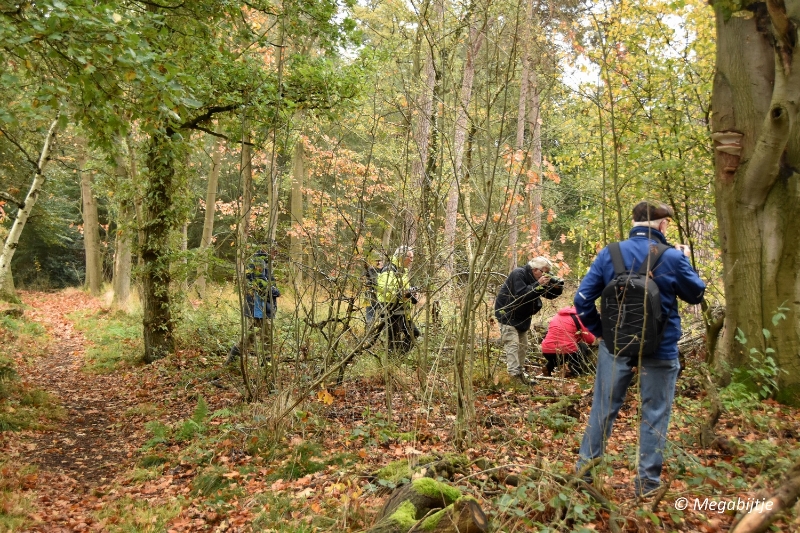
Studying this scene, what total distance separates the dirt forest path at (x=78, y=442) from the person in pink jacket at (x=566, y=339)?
5397mm

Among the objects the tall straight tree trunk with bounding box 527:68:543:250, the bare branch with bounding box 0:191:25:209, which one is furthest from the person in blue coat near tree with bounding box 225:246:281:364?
the bare branch with bounding box 0:191:25:209

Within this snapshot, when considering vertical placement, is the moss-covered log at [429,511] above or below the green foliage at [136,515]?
above

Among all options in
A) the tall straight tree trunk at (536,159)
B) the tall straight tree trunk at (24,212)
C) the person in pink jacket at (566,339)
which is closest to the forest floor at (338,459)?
the person in pink jacket at (566,339)

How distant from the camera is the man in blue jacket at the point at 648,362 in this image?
3814mm

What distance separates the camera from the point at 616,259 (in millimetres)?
3998

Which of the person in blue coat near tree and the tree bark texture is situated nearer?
the person in blue coat near tree

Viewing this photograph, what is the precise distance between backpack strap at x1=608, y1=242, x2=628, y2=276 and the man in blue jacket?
35 millimetres

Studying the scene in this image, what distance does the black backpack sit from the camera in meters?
3.73

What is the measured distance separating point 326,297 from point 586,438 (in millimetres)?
3555

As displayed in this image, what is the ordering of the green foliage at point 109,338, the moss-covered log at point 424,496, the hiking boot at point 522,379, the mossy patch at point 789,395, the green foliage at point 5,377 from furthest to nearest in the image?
the green foliage at point 109,338
the green foliage at point 5,377
the hiking boot at point 522,379
the mossy patch at point 789,395
the moss-covered log at point 424,496

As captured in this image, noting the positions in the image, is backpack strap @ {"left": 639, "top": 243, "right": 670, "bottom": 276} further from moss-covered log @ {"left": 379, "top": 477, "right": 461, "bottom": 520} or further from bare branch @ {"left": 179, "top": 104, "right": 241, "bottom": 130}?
bare branch @ {"left": 179, "top": 104, "right": 241, "bottom": 130}

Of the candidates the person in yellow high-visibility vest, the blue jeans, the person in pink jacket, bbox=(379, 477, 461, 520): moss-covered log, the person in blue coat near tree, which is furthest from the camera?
the person in pink jacket

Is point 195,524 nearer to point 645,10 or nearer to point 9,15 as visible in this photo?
point 9,15

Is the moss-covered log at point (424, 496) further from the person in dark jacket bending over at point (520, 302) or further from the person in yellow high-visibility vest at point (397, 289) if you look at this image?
the person in dark jacket bending over at point (520, 302)
